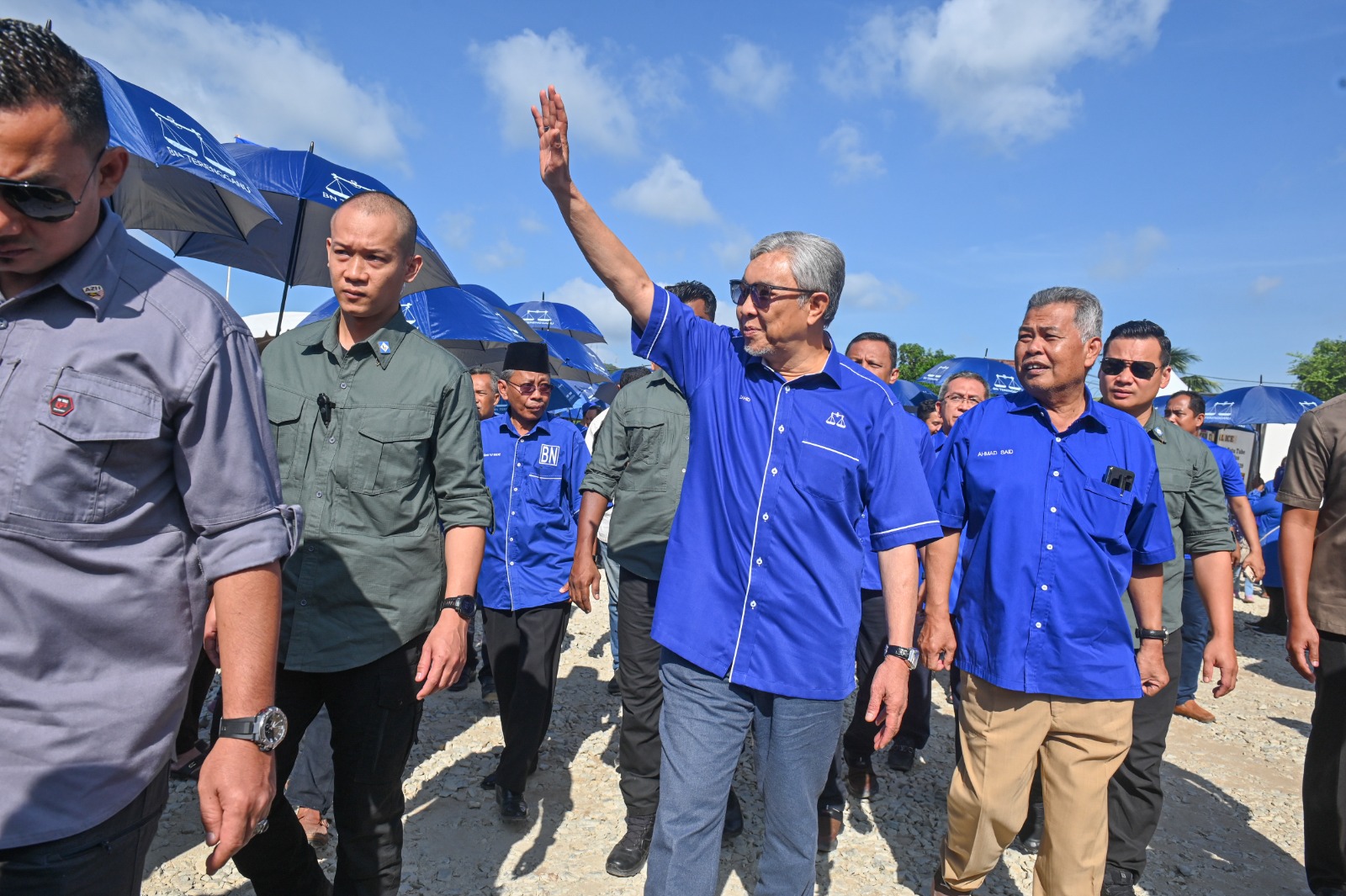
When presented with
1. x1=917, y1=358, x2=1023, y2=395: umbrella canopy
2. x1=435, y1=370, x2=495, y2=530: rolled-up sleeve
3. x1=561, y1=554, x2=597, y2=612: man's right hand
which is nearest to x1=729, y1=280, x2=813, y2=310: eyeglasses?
x1=435, y1=370, x2=495, y2=530: rolled-up sleeve

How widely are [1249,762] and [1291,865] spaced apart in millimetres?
1662

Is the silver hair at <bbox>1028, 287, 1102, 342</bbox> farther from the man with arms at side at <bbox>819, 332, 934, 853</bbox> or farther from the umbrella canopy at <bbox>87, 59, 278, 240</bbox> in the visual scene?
the umbrella canopy at <bbox>87, 59, 278, 240</bbox>

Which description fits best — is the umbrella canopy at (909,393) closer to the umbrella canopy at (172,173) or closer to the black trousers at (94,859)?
the umbrella canopy at (172,173)

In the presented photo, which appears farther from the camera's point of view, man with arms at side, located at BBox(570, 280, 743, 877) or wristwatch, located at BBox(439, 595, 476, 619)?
man with arms at side, located at BBox(570, 280, 743, 877)

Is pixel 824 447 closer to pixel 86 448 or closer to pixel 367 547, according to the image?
pixel 367 547

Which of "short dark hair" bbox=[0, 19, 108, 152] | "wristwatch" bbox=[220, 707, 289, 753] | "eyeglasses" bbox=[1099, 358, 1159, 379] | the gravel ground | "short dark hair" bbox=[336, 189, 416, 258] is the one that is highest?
"short dark hair" bbox=[336, 189, 416, 258]

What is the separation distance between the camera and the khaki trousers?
297cm

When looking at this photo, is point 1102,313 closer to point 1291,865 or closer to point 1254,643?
point 1291,865

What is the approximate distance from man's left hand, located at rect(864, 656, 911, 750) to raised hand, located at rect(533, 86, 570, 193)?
5.98 feet

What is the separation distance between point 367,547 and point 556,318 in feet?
42.7

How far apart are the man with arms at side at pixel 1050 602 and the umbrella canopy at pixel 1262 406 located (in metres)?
15.6

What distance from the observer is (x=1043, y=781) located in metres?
3.08

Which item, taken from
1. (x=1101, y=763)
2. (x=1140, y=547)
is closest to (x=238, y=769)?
(x=1101, y=763)

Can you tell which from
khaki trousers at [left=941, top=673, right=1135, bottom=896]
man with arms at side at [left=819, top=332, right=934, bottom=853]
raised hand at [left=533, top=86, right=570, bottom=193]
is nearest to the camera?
raised hand at [left=533, top=86, right=570, bottom=193]
